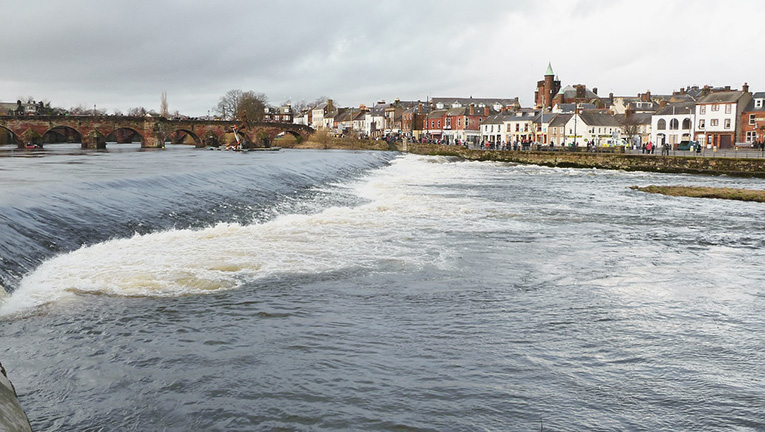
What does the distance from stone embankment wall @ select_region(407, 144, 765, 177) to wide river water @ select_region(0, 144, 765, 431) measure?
3357cm

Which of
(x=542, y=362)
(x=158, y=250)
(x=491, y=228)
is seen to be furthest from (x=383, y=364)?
(x=491, y=228)

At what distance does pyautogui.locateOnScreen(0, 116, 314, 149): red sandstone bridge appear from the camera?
235ft

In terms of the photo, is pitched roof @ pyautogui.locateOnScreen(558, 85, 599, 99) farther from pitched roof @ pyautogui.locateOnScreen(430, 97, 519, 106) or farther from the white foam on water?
the white foam on water

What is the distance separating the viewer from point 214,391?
21.6 ft

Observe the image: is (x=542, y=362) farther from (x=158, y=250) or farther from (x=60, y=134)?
(x=60, y=134)

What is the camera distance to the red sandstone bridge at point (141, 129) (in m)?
71.6

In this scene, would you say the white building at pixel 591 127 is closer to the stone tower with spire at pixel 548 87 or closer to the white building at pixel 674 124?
the white building at pixel 674 124

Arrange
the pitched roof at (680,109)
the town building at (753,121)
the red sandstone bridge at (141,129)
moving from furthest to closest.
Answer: the pitched roof at (680,109)
the town building at (753,121)
the red sandstone bridge at (141,129)

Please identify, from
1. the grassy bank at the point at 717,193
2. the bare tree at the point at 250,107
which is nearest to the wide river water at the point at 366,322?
the grassy bank at the point at 717,193

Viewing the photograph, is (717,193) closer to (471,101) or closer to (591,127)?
(591,127)

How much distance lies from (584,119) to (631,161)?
46.6 metres

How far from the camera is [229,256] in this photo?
13.2 m

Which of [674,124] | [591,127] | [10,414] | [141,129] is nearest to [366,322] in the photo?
[10,414]

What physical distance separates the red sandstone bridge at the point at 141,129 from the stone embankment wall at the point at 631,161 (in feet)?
113
